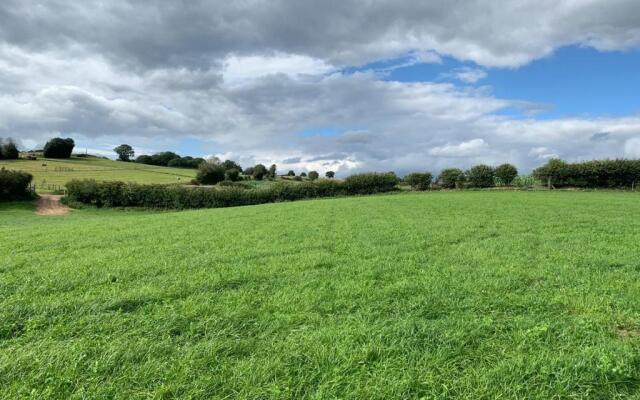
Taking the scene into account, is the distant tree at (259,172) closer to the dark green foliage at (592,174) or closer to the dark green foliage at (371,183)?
the dark green foliage at (371,183)

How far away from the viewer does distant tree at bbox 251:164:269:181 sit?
94912mm

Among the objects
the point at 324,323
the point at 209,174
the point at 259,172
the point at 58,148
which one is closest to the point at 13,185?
the point at 209,174

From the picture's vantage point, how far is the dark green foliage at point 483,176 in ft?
160

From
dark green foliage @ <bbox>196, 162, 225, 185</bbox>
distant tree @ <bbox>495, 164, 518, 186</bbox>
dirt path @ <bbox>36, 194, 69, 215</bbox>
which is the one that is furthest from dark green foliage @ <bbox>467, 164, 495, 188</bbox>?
dark green foliage @ <bbox>196, 162, 225, 185</bbox>

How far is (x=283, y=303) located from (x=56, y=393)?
268 cm

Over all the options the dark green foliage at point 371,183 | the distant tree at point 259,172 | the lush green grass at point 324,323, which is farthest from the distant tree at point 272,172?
the lush green grass at point 324,323

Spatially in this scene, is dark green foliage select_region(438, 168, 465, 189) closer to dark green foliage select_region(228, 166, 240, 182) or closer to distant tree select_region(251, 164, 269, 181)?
dark green foliage select_region(228, 166, 240, 182)

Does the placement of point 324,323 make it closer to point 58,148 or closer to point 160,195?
point 160,195

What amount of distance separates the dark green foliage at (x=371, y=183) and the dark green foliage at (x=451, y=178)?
6168 millimetres

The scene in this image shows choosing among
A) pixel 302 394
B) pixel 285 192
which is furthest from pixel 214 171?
pixel 302 394

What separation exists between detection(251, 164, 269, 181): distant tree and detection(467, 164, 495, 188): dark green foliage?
2221 inches

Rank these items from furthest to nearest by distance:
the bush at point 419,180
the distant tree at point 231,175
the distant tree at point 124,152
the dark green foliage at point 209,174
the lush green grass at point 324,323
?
1. the distant tree at point 124,152
2. the distant tree at point 231,175
3. the dark green foliage at point 209,174
4. the bush at point 419,180
5. the lush green grass at point 324,323

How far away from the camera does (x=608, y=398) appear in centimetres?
319

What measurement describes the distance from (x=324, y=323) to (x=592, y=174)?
48.7 metres
